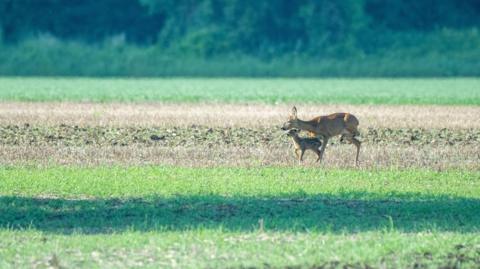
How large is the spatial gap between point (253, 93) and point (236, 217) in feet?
101

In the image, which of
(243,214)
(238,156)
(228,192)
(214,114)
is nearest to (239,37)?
(214,114)

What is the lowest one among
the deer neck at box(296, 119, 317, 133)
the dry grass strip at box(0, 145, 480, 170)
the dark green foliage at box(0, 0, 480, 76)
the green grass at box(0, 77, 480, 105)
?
the dry grass strip at box(0, 145, 480, 170)

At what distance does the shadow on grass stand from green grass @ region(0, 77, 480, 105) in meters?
23.8

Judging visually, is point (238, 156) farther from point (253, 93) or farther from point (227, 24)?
point (227, 24)

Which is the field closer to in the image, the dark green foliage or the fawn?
the fawn

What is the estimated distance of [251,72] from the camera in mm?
69562

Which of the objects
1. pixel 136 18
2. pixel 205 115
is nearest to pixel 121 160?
pixel 205 115

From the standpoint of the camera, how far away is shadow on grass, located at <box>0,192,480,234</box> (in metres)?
14.1

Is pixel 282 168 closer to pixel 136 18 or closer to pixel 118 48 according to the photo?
pixel 118 48

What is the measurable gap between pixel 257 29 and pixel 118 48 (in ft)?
28.5

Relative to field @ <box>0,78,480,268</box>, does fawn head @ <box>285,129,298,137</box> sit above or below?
above

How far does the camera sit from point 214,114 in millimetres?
32625

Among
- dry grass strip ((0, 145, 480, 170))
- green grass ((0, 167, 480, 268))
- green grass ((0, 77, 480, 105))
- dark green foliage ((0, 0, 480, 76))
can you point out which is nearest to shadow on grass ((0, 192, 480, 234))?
green grass ((0, 167, 480, 268))

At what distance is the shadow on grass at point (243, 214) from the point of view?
14078 millimetres
